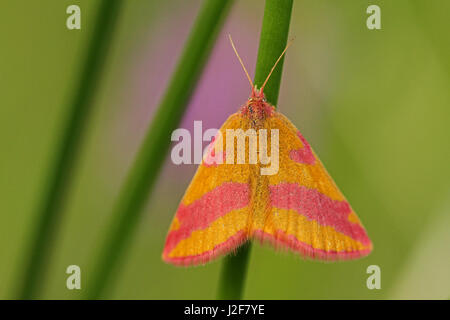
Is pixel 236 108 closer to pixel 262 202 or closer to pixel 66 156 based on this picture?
pixel 262 202

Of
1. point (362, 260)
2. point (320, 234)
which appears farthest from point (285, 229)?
point (362, 260)

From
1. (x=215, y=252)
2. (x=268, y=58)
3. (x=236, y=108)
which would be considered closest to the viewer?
(x=268, y=58)

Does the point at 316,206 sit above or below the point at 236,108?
below

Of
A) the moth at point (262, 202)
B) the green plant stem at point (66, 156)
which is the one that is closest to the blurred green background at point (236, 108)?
the moth at point (262, 202)

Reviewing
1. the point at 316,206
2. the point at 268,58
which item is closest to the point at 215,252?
the point at 316,206

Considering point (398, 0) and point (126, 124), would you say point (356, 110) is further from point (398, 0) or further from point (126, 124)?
point (126, 124)

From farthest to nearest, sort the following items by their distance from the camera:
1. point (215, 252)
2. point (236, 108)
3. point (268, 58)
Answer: point (236, 108), point (215, 252), point (268, 58)

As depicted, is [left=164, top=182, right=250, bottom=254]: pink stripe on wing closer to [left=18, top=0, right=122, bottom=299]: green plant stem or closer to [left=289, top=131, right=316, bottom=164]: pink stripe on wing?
[left=289, top=131, right=316, bottom=164]: pink stripe on wing
